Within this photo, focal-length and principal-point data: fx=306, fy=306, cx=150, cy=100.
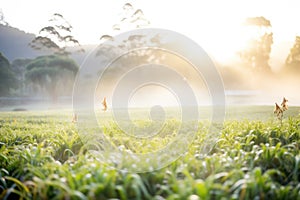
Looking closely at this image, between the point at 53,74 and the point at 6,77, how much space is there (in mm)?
1466

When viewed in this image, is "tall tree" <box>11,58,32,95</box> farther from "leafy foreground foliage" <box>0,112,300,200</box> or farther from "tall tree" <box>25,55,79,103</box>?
"leafy foreground foliage" <box>0,112,300,200</box>

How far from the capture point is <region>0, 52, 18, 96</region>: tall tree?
32.4ft

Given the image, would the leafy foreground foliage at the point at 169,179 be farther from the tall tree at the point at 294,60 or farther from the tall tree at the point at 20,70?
the tall tree at the point at 20,70

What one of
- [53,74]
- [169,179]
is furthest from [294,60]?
[53,74]

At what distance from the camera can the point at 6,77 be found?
991cm

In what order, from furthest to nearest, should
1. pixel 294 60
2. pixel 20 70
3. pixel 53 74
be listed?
pixel 53 74, pixel 20 70, pixel 294 60

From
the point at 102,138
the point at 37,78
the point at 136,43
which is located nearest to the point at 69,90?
the point at 37,78

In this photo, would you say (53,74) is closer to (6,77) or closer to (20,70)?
(20,70)

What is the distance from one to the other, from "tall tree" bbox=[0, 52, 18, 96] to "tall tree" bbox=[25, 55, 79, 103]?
0.49m

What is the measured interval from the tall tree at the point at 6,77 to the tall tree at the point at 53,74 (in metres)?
0.49

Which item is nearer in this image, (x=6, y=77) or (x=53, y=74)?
(x=6, y=77)

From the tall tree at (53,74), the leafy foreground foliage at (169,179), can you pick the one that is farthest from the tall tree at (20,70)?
the leafy foreground foliage at (169,179)

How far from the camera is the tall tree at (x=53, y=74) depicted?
1012 cm

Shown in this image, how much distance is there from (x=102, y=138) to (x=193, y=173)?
5.70 ft
